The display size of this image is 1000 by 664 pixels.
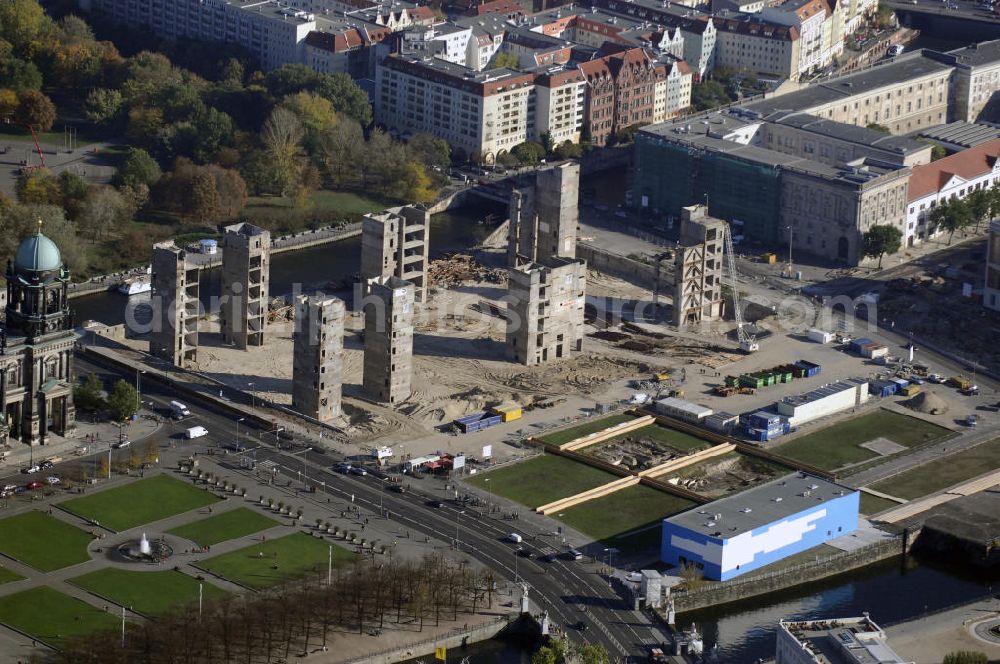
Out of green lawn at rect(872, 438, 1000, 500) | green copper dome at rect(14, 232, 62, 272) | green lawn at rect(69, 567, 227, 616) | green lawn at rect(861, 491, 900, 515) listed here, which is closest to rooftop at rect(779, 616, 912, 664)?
green lawn at rect(861, 491, 900, 515)

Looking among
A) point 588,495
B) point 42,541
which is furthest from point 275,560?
point 588,495

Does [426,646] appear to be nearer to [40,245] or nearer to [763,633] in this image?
[763,633]

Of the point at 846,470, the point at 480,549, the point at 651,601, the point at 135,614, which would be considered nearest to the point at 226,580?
the point at 135,614

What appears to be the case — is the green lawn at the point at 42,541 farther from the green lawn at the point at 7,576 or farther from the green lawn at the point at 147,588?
the green lawn at the point at 147,588

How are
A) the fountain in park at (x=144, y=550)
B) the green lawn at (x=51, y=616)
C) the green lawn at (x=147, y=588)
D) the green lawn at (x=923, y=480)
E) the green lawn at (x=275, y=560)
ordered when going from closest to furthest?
1. the green lawn at (x=51, y=616)
2. the green lawn at (x=147, y=588)
3. the green lawn at (x=275, y=560)
4. the fountain in park at (x=144, y=550)
5. the green lawn at (x=923, y=480)

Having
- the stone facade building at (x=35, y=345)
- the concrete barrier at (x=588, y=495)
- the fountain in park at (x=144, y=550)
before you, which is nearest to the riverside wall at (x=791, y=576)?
the concrete barrier at (x=588, y=495)

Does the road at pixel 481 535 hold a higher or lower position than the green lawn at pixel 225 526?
lower

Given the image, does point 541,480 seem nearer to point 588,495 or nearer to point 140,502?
point 588,495
